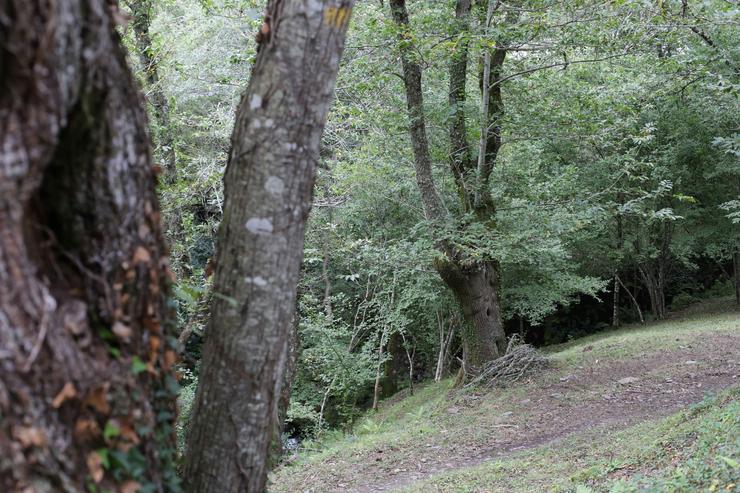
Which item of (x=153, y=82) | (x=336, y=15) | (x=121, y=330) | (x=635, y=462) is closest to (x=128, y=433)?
(x=121, y=330)

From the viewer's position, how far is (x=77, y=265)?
180 cm

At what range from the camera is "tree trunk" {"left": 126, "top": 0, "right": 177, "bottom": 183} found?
7.98 metres

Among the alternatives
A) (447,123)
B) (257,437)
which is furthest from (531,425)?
(257,437)

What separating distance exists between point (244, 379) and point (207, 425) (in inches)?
9.1

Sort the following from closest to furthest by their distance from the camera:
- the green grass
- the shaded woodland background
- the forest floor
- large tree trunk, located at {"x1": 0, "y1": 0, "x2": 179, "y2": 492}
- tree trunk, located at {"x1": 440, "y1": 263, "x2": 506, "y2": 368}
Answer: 1. large tree trunk, located at {"x1": 0, "y1": 0, "x2": 179, "y2": 492}
2. the green grass
3. the forest floor
4. the shaded woodland background
5. tree trunk, located at {"x1": 440, "y1": 263, "x2": 506, "y2": 368}

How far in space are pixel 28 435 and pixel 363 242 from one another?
960 centimetres

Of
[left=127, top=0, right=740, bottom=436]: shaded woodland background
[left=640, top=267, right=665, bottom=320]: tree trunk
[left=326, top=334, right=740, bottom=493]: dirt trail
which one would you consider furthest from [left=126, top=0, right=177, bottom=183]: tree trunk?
[left=640, top=267, right=665, bottom=320]: tree trunk

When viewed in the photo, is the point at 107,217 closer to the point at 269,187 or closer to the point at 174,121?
Result: the point at 269,187

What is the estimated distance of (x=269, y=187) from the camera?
230cm

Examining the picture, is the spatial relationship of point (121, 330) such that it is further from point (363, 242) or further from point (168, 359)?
point (363, 242)

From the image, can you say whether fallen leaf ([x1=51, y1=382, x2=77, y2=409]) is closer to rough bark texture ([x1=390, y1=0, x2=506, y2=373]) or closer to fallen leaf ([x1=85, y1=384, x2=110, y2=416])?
fallen leaf ([x1=85, y1=384, x2=110, y2=416])

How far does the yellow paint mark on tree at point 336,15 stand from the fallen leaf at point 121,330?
128 cm

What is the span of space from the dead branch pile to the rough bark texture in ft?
0.83

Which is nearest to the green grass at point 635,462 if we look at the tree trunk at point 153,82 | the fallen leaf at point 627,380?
the fallen leaf at point 627,380
